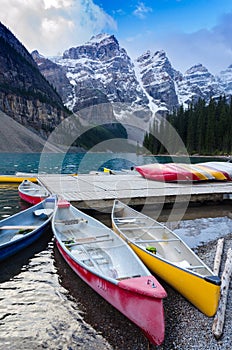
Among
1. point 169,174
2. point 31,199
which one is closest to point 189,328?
point 31,199

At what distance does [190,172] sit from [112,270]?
1356 cm

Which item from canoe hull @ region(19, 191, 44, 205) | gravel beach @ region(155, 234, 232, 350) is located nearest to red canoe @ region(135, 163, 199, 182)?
canoe hull @ region(19, 191, 44, 205)

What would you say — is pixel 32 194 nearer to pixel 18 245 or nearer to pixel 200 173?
pixel 18 245

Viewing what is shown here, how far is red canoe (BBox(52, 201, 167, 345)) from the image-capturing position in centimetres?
520

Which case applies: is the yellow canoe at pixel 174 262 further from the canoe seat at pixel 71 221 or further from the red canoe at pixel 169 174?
the red canoe at pixel 169 174

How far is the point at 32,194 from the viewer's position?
17.5 metres

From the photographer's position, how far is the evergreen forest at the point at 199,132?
274 feet

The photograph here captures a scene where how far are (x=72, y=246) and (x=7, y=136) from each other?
118 meters

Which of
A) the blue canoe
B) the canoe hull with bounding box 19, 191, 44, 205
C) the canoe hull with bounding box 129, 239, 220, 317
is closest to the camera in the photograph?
the canoe hull with bounding box 129, 239, 220, 317

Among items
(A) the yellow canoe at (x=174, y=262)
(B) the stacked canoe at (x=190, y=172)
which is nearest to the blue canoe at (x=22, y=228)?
(A) the yellow canoe at (x=174, y=262)

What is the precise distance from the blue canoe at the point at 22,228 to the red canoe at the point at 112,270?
828 mm

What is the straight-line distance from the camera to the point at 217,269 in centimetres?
808

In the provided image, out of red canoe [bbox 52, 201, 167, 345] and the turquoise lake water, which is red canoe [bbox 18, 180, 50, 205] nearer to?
red canoe [bbox 52, 201, 167, 345]

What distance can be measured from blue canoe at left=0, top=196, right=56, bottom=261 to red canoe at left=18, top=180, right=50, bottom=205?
289 cm
